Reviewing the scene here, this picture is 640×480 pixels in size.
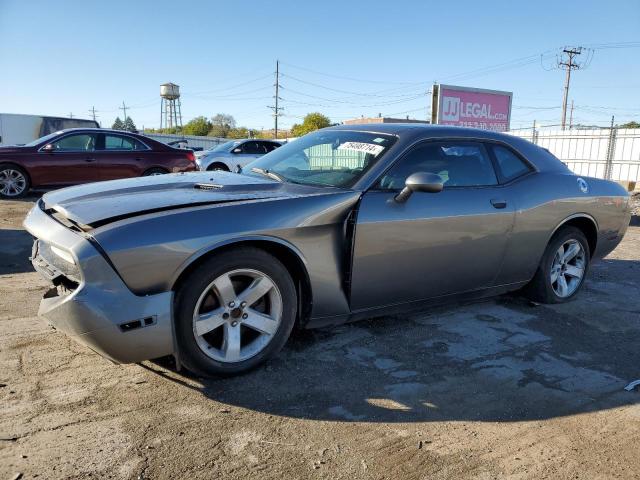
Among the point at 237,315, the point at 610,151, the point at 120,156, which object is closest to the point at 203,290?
the point at 237,315

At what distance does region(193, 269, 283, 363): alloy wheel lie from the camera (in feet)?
9.56

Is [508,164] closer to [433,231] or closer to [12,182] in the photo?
[433,231]

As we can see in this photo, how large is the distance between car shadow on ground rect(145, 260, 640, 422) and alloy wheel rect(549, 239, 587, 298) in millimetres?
353

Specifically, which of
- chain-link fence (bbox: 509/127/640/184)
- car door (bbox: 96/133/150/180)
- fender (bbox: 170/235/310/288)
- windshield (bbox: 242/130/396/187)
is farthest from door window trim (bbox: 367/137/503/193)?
chain-link fence (bbox: 509/127/640/184)

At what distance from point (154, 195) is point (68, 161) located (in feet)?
26.6

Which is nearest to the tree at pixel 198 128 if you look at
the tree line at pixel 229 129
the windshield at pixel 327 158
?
the tree line at pixel 229 129

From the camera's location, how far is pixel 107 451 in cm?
231

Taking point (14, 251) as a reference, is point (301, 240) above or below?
above

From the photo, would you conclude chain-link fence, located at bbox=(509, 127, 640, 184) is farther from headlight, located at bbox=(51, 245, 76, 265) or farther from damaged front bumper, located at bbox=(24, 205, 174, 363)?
headlight, located at bbox=(51, 245, 76, 265)

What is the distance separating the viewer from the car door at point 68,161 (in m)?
10.1

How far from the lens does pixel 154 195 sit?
123 inches

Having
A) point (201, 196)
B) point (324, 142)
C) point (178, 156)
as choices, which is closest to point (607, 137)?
point (178, 156)

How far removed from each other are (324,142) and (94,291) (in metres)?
2.23

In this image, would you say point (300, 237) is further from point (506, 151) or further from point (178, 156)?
point (178, 156)
